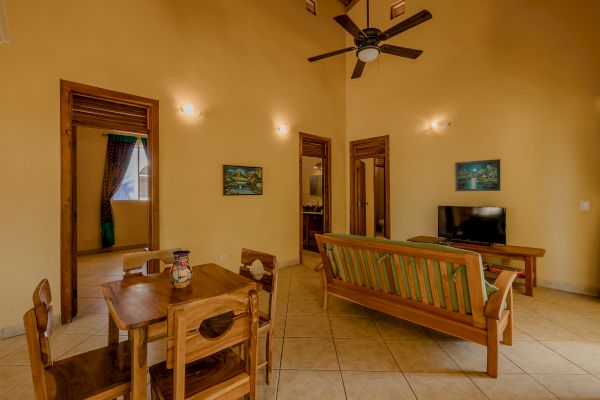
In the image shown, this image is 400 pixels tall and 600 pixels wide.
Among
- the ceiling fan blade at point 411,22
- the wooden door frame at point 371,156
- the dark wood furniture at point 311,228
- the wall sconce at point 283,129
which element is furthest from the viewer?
the dark wood furniture at point 311,228

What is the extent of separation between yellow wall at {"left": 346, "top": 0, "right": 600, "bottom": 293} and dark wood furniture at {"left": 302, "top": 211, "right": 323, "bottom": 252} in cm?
159

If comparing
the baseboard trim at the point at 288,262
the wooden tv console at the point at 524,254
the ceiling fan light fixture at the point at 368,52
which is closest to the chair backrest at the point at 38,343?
the ceiling fan light fixture at the point at 368,52

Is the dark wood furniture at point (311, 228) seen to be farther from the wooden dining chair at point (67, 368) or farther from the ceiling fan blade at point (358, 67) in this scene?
the wooden dining chair at point (67, 368)

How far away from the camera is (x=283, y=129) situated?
16.2 feet

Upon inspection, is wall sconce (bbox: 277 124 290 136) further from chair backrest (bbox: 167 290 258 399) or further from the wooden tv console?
chair backrest (bbox: 167 290 258 399)

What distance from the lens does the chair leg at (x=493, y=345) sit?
1.98 metres

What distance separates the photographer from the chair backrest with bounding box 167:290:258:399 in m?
1.07

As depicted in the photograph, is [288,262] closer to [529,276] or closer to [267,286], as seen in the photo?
[267,286]

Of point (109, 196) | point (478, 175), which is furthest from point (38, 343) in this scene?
point (109, 196)

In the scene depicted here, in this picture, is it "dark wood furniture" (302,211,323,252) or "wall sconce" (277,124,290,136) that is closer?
"wall sconce" (277,124,290,136)

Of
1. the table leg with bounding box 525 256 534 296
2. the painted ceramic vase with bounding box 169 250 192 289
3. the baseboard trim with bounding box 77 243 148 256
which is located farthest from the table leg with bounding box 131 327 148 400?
the baseboard trim with bounding box 77 243 148 256

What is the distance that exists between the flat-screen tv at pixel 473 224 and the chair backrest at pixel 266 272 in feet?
12.0

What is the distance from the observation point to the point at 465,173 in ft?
15.0

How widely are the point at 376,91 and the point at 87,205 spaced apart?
22.9 ft
